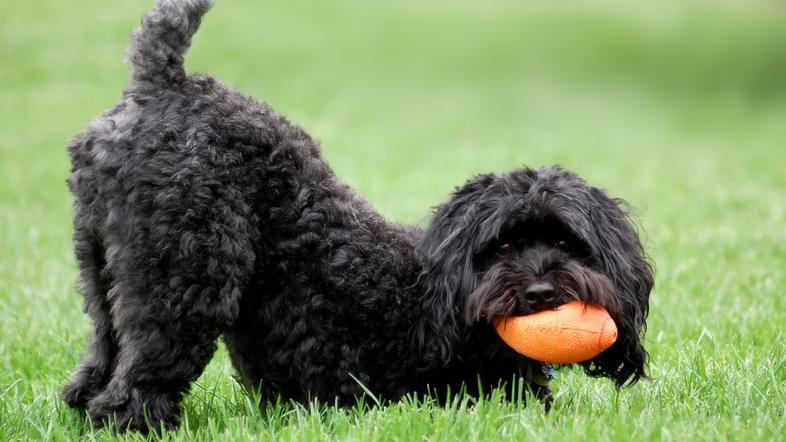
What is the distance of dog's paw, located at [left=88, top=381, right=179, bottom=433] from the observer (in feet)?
13.8

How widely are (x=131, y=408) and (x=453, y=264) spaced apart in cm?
164

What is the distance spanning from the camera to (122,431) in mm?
4242

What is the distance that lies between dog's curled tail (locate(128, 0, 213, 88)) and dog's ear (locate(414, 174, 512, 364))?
149 cm

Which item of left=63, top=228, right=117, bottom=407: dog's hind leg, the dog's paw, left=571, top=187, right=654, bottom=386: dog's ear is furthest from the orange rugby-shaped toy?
left=63, top=228, right=117, bottom=407: dog's hind leg

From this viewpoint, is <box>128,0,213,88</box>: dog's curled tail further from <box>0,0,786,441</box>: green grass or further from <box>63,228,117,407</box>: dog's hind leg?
<box>0,0,786,441</box>: green grass

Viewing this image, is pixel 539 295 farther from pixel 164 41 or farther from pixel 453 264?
pixel 164 41

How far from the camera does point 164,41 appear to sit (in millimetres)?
4367

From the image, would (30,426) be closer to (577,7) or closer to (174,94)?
(174,94)

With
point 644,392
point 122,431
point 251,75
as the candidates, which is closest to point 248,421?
point 122,431

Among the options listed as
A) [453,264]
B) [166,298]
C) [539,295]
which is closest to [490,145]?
[453,264]

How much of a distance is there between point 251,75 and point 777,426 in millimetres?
21687

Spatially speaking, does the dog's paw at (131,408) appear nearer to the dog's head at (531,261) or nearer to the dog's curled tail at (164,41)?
the dog's head at (531,261)

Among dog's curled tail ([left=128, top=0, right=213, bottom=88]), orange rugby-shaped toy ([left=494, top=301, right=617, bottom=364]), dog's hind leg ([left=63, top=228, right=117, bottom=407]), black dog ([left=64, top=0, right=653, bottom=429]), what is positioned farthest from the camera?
dog's hind leg ([left=63, top=228, right=117, bottom=407])

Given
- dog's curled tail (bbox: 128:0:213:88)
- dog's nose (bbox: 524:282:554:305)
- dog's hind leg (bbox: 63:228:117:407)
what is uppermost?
dog's curled tail (bbox: 128:0:213:88)
